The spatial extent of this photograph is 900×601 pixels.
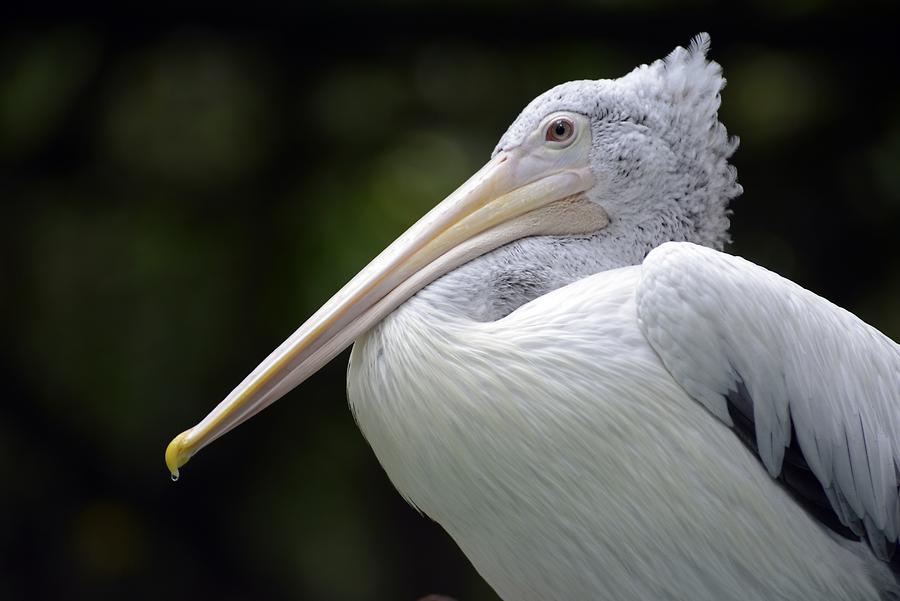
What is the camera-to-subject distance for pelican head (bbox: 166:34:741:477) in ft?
5.99

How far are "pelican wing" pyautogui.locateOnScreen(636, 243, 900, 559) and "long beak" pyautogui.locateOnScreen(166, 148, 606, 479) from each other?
332 millimetres

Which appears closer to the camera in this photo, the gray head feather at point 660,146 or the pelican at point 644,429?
the pelican at point 644,429

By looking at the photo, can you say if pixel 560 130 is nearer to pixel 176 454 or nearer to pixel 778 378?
pixel 778 378

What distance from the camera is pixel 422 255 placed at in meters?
1.85

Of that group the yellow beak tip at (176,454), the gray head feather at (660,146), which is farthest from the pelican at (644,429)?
the gray head feather at (660,146)

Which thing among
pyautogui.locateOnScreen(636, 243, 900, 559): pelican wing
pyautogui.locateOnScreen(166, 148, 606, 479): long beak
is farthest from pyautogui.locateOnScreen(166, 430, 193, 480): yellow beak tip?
pyautogui.locateOnScreen(636, 243, 900, 559): pelican wing

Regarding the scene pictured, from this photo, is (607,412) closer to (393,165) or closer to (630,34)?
(393,165)

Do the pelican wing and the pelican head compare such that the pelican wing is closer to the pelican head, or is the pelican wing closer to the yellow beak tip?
the pelican head

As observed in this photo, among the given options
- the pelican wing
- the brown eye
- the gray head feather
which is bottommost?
the pelican wing

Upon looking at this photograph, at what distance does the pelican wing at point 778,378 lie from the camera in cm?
158

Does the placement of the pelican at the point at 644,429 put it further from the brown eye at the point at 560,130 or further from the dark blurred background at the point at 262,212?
the dark blurred background at the point at 262,212

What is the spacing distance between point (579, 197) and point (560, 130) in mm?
127

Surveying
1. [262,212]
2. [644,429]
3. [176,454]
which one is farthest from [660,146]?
[262,212]

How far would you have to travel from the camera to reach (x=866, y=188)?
360 cm
